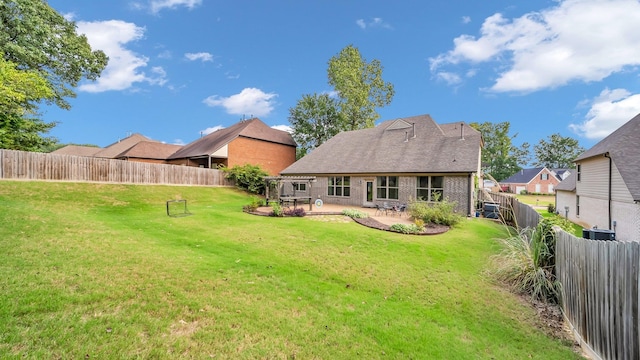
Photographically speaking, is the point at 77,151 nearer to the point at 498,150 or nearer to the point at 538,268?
the point at 538,268

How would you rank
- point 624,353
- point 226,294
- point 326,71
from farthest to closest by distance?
point 326,71 < point 226,294 < point 624,353

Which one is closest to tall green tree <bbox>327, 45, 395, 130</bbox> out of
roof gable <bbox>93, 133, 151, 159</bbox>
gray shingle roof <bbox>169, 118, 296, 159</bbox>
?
gray shingle roof <bbox>169, 118, 296, 159</bbox>

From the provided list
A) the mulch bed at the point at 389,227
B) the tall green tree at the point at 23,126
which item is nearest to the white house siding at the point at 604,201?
the mulch bed at the point at 389,227

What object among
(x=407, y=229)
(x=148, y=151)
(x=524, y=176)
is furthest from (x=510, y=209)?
(x=524, y=176)

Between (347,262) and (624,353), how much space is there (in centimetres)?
503

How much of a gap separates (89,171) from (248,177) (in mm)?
12000

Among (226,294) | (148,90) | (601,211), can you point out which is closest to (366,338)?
(226,294)

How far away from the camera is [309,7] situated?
2047 centimetres

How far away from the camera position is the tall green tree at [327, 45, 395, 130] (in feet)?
114

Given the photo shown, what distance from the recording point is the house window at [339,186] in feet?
65.9

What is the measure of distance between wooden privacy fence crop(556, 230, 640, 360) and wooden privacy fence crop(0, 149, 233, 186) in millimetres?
24818

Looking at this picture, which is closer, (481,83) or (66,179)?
(66,179)

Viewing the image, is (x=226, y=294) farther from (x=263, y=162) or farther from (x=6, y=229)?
(x=263, y=162)

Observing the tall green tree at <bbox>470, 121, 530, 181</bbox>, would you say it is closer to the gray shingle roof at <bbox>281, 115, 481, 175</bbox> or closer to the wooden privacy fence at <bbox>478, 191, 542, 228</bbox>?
the gray shingle roof at <bbox>281, 115, 481, 175</bbox>
